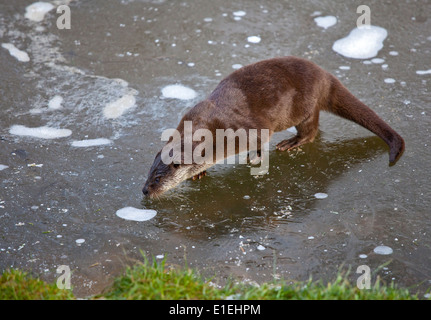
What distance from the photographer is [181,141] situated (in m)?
3.28

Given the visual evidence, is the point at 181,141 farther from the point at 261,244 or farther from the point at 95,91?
the point at 95,91

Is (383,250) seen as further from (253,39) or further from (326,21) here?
(326,21)

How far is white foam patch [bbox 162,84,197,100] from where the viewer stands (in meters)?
4.24

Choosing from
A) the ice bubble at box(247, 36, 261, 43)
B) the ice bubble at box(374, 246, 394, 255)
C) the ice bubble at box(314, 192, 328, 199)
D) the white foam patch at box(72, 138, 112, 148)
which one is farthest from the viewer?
the ice bubble at box(247, 36, 261, 43)

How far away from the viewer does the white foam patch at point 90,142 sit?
375cm

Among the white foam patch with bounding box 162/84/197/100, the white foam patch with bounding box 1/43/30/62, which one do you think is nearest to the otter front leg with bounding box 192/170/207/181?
the white foam patch with bounding box 162/84/197/100

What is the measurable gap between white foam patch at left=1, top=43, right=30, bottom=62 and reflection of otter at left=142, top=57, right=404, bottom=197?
2.10 m

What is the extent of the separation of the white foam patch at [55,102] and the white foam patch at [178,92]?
0.80m

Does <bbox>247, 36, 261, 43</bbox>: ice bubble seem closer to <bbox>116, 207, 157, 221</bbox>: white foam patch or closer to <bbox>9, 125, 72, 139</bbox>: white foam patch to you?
<bbox>9, 125, 72, 139</bbox>: white foam patch

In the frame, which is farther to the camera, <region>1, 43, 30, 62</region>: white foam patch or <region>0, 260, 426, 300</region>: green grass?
<region>1, 43, 30, 62</region>: white foam patch

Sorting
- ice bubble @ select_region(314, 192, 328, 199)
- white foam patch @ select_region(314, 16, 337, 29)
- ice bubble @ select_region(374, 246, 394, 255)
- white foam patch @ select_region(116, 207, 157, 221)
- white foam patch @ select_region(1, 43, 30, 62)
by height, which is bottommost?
white foam patch @ select_region(116, 207, 157, 221)

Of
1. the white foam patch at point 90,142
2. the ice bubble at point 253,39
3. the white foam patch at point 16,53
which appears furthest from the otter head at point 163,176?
the white foam patch at point 16,53

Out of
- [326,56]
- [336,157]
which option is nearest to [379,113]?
[336,157]
